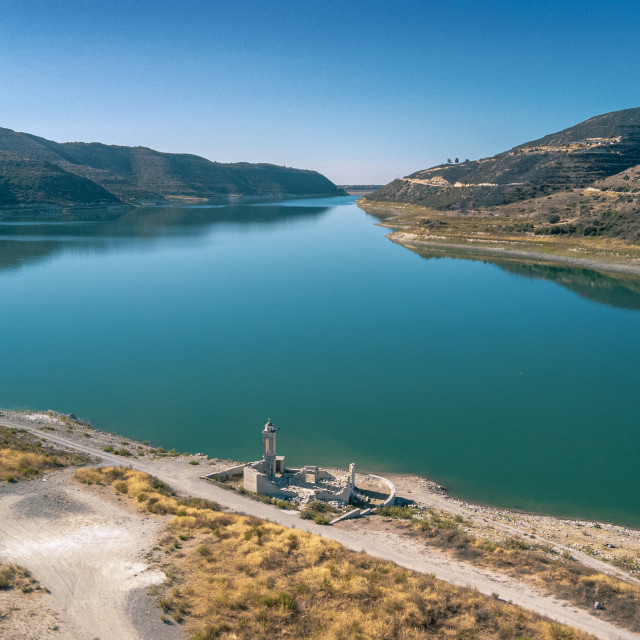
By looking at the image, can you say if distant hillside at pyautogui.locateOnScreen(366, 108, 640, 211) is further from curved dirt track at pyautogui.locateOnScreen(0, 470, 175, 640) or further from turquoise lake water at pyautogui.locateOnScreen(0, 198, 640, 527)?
curved dirt track at pyautogui.locateOnScreen(0, 470, 175, 640)

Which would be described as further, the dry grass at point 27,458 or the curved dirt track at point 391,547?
the dry grass at point 27,458

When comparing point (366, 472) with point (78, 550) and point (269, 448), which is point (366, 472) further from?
point (78, 550)

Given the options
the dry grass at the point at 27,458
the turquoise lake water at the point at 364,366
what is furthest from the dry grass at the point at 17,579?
the turquoise lake water at the point at 364,366

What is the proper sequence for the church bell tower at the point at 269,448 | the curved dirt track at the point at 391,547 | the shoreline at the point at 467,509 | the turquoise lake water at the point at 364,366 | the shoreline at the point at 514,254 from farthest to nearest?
the shoreline at the point at 514,254 → the turquoise lake water at the point at 364,366 → the church bell tower at the point at 269,448 → the shoreline at the point at 467,509 → the curved dirt track at the point at 391,547

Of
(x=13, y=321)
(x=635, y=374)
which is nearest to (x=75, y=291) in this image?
(x=13, y=321)

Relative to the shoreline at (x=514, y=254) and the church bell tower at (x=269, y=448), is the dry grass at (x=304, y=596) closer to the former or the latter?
the church bell tower at (x=269, y=448)

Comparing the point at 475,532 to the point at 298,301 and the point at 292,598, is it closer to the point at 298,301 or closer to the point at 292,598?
the point at 292,598
